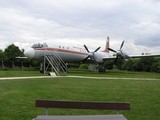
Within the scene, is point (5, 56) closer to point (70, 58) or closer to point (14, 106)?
point (70, 58)

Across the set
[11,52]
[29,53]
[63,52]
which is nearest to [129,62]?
[11,52]

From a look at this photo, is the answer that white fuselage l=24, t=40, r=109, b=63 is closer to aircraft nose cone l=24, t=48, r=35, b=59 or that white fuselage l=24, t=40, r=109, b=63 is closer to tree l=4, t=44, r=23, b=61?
aircraft nose cone l=24, t=48, r=35, b=59

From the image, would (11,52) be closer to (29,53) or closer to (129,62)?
(29,53)

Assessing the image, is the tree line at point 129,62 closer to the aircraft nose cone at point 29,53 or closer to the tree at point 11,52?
the tree at point 11,52

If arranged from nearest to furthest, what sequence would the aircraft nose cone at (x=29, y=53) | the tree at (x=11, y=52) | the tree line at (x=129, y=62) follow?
1. the aircraft nose cone at (x=29, y=53)
2. the tree at (x=11, y=52)
3. the tree line at (x=129, y=62)

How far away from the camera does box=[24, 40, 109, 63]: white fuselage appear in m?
26.7

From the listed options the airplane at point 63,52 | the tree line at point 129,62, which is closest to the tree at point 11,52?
the tree line at point 129,62

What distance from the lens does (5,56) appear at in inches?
2793

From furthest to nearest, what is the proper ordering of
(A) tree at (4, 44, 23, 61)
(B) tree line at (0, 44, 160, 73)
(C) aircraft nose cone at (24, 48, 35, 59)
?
(B) tree line at (0, 44, 160, 73)
(A) tree at (4, 44, 23, 61)
(C) aircraft nose cone at (24, 48, 35, 59)

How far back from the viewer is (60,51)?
29516 mm

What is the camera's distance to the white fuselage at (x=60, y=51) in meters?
26.7

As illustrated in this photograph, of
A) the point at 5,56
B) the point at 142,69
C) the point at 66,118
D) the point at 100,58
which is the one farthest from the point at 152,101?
the point at 142,69

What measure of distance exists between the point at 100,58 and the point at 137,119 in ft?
98.9

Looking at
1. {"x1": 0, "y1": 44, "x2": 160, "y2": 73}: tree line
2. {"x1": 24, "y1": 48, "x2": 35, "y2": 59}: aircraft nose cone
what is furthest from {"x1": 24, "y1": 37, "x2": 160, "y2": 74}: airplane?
{"x1": 0, "y1": 44, "x2": 160, "y2": 73}: tree line
